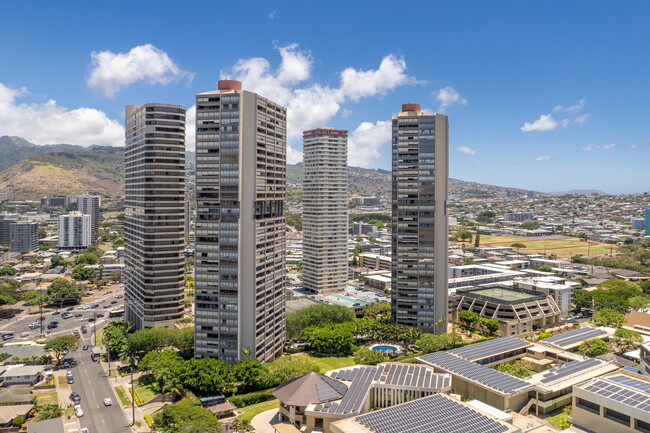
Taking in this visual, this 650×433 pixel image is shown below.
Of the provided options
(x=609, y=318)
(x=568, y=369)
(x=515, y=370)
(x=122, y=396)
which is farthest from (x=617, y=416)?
(x=122, y=396)

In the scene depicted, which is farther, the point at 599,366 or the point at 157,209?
the point at 157,209

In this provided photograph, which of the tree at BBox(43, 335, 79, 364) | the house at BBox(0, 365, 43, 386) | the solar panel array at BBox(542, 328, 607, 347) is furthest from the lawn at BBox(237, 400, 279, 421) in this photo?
the solar panel array at BBox(542, 328, 607, 347)

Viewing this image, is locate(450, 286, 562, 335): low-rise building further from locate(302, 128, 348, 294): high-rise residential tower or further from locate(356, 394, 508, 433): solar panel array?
locate(356, 394, 508, 433): solar panel array

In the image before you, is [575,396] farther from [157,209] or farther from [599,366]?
[157,209]

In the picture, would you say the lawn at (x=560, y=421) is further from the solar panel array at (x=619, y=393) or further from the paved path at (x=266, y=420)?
the paved path at (x=266, y=420)

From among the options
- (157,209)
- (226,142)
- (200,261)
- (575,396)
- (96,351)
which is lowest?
(96,351)

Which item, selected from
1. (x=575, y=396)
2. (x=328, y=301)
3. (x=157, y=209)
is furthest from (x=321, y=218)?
(x=575, y=396)
